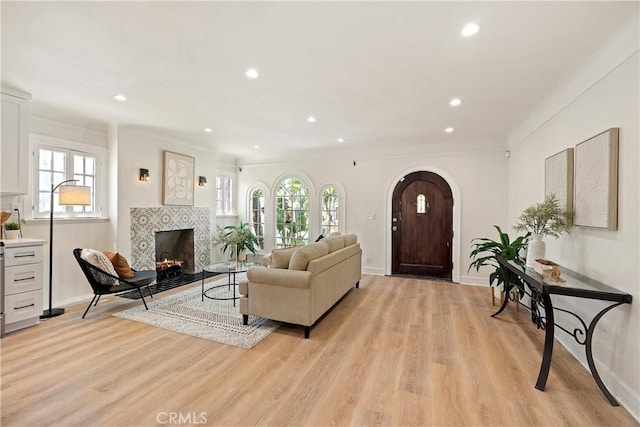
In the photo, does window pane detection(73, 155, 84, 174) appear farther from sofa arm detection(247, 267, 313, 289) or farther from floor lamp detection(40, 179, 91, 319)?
sofa arm detection(247, 267, 313, 289)

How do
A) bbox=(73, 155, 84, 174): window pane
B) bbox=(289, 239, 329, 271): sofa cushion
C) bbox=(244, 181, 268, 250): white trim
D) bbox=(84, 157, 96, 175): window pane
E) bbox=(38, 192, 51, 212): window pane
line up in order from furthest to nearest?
1. bbox=(244, 181, 268, 250): white trim
2. bbox=(84, 157, 96, 175): window pane
3. bbox=(73, 155, 84, 174): window pane
4. bbox=(38, 192, 51, 212): window pane
5. bbox=(289, 239, 329, 271): sofa cushion

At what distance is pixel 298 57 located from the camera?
7.79 feet

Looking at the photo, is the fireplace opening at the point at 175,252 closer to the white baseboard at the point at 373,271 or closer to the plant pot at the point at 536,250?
the white baseboard at the point at 373,271

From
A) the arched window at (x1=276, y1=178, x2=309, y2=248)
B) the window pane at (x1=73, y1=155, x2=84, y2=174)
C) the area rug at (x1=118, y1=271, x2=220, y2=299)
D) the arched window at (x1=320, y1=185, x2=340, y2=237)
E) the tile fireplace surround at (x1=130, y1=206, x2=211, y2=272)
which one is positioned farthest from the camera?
the arched window at (x1=276, y1=178, x2=309, y2=248)

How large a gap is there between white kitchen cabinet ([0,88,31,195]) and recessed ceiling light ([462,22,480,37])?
4422 mm

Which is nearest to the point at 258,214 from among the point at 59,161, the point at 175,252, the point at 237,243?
the point at 237,243

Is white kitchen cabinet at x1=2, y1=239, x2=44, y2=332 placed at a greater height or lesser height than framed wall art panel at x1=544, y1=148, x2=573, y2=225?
lesser

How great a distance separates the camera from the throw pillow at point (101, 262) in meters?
3.28

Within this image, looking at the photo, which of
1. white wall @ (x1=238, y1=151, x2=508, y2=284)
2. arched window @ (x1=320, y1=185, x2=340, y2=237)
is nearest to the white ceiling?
white wall @ (x1=238, y1=151, x2=508, y2=284)

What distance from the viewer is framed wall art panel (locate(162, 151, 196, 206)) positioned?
4.96 metres

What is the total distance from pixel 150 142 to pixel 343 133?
321cm

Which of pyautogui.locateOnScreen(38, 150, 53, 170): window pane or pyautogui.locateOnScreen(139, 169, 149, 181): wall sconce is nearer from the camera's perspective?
pyautogui.locateOnScreen(38, 150, 53, 170): window pane

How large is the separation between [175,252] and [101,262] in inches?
93.6

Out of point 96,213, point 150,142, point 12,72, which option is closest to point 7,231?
point 96,213
